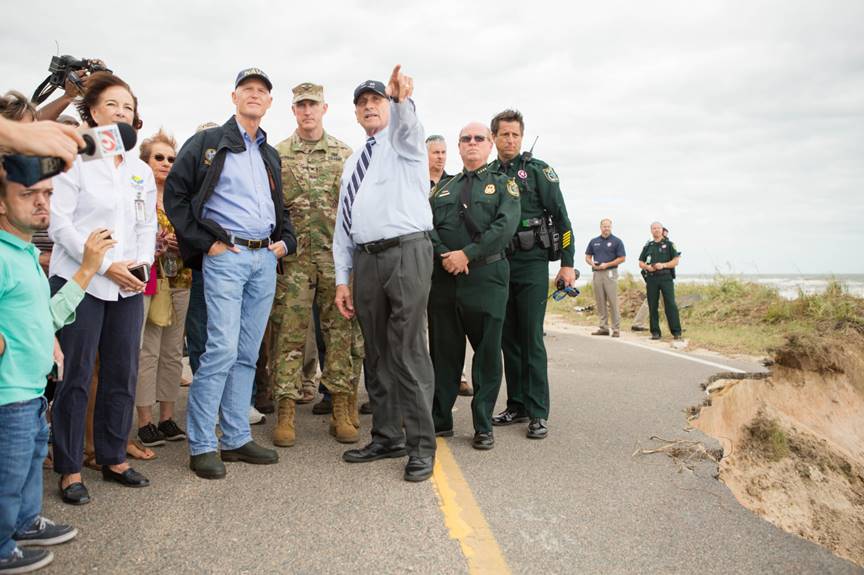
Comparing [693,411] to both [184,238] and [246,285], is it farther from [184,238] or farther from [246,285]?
[184,238]

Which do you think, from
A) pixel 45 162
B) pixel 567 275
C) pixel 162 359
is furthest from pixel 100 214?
pixel 567 275

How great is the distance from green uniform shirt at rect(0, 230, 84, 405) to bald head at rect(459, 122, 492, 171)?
9.65ft

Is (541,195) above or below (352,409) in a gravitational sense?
above

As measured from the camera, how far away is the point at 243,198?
4047mm

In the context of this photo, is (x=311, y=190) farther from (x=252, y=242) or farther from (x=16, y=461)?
(x=16, y=461)

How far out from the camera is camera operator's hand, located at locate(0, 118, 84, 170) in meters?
2.02

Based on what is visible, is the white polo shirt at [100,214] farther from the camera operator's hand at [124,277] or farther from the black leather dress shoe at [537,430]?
the black leather dress shoe at [537,430]

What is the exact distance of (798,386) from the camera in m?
6.82

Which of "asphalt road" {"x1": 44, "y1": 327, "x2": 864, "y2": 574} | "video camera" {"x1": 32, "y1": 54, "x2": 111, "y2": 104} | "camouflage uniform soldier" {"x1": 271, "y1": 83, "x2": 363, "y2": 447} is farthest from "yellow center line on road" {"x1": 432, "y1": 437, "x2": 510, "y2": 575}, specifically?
"video camera" {"x1": 32, "y1": 54, "x2": 111, "y2": 104}

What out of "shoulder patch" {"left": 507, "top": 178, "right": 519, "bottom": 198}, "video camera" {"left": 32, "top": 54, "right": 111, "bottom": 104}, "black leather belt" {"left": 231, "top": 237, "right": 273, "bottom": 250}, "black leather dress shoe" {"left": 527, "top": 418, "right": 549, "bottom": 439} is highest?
"video camera" {"left": 32, "top": 54, "right": 111, "bottom": 104}

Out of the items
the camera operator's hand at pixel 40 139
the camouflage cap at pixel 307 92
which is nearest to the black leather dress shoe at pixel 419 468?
A: the camera operator's hand at pixel 40 139

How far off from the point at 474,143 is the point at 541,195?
0.84m

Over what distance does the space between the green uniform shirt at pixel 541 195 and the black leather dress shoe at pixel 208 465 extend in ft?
9.40

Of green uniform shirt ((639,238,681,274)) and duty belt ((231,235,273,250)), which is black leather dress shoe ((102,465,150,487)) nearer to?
duty belt ((231,235,273,250))
